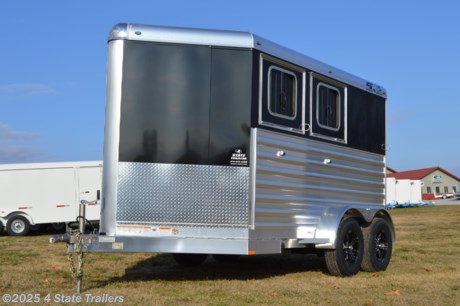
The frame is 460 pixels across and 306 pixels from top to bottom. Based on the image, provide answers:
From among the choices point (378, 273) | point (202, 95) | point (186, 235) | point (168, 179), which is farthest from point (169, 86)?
point (378, 273)

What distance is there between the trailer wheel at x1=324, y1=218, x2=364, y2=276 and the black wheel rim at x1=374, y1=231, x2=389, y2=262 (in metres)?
0.67

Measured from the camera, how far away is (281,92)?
7.47 metres

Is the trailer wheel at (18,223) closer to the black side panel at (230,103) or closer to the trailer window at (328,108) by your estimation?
the trailer window at (328,108)

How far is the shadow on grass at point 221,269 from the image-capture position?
804 centimetres

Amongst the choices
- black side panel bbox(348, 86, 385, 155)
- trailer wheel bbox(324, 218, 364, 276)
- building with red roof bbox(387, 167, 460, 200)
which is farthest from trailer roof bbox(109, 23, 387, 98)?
building with red roof bbox(387, 167, 460, 200)

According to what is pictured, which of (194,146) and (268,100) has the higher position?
(268,100)

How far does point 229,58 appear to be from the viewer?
6871 millimetres

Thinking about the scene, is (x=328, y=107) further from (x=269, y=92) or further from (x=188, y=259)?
(x=188, y=259)

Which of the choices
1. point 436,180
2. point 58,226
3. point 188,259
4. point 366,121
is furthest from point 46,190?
point 436,180

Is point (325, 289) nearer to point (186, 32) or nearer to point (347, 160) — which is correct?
point (347, 160)

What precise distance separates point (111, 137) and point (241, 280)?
2.68 m

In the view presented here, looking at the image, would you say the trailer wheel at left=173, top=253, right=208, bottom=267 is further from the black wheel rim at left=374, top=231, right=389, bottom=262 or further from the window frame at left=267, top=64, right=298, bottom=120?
the window frame at left=267, top=64, right=298, bottom=120

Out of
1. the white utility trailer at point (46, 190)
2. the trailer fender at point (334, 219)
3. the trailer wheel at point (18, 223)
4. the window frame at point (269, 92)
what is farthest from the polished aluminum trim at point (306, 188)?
the trailer wheel at point (18, 223)

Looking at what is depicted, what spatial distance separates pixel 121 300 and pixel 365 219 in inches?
166
